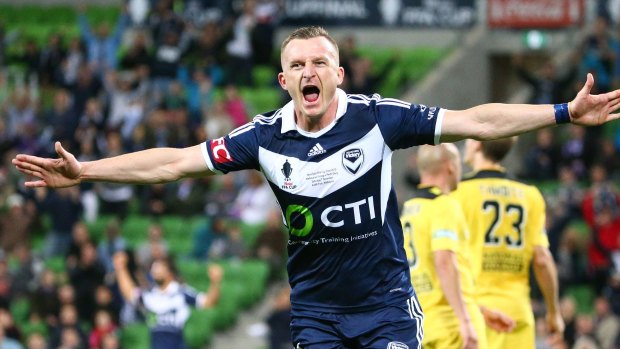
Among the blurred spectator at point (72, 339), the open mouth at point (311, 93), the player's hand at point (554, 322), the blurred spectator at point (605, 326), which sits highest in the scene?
the open mouth at point (311, 93)

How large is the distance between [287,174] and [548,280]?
10.2ft

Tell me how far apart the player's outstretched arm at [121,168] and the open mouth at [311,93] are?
608 mm

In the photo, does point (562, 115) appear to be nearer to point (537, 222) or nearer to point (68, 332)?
point (537, 222)

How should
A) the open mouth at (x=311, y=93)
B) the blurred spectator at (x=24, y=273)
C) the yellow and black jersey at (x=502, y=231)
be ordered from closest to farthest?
the open mouth at (x=311, y=93) → the yellow and black jersey at (x=502, y=231) → the blurred spectator at (x=24, y=273)

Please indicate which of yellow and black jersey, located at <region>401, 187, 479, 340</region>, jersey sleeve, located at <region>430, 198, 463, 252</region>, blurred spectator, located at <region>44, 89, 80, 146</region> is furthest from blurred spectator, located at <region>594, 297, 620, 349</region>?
blurred spectator, located at <region>44, 89, 80, 146</region>

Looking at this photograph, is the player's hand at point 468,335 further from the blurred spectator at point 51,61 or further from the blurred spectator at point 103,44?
the blurred spectator at point 51,61

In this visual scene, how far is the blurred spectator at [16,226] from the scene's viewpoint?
65.0 ft

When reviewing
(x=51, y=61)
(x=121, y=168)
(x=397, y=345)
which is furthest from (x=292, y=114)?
(x=51, y=61)

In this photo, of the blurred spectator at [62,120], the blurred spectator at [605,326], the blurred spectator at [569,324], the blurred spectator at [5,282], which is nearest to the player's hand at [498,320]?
the blurred spectator at [569,324]

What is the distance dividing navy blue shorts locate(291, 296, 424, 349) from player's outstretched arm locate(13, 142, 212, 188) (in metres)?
0.93

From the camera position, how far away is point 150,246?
18438 mm

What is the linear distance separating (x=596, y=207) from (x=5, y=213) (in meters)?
8.58

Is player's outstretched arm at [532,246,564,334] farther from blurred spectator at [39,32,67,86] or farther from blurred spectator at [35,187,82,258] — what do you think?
blurred spectator at [39,32,67,86]

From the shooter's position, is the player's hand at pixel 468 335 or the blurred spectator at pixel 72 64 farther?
the blurred spectator at pixel 72 64
